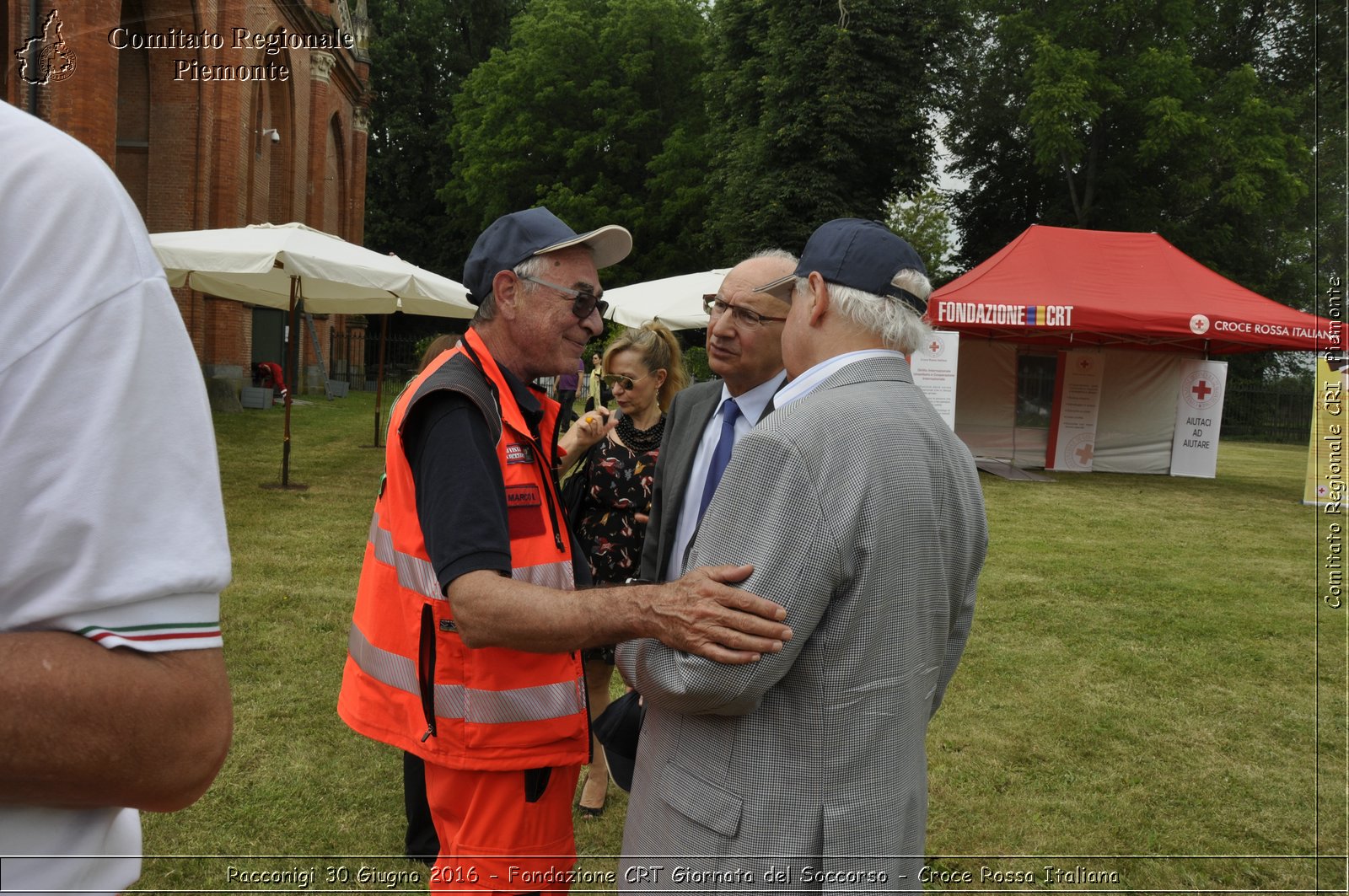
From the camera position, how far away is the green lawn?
155 inches

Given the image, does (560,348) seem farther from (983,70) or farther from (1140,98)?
(983,70)

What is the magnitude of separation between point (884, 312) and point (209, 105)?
2178 cm

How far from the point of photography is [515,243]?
7.89ft

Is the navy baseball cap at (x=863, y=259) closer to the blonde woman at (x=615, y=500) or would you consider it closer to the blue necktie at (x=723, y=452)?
the blue necktie at (x=723, y=452)

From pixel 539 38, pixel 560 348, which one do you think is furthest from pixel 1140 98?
pixel 560 348

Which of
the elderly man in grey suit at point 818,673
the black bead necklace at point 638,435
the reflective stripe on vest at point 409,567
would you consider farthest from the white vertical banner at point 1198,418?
the reflective stripe on vest at point 409,567

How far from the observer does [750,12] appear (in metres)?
31.4

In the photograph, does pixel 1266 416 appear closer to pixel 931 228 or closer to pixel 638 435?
pixel 931 228

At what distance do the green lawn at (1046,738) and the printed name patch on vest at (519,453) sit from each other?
88.6 inches

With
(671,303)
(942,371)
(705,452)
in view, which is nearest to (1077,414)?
(942,371)

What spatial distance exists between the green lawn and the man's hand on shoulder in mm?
2551

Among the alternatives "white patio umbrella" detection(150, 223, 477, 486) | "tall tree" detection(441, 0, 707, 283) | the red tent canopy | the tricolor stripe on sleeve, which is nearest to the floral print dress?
the tricolor stripe on sleeve

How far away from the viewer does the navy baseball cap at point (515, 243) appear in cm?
239

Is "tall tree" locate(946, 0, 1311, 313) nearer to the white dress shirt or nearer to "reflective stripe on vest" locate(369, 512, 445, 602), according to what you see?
the white dress shirt
